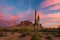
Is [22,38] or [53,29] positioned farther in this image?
[53,29]

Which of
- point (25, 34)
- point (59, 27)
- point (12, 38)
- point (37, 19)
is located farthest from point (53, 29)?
point (37, 19)

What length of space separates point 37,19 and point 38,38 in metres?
3.71

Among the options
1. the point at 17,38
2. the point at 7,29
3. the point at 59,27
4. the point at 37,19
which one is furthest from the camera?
the point at 7,29

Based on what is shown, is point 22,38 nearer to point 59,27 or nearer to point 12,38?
point 12,38

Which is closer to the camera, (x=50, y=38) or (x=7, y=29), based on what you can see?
(x=50, y=38)

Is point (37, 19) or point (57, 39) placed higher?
point (37, 19)

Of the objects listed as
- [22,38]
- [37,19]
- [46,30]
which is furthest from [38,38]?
[46,30]

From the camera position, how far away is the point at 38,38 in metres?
27.8

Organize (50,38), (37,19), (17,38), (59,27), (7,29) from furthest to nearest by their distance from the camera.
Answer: (7,29) < (59,27) < (17,38) < (50,38) < (37,19)

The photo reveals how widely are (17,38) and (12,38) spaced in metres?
1.16

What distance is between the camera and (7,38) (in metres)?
34.0

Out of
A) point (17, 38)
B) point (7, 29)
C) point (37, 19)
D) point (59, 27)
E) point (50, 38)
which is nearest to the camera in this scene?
point (37, 19)

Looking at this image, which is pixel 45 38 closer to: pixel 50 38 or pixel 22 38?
pixel 50 38

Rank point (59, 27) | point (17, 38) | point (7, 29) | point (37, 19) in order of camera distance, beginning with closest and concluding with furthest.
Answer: point (37, 19), point (17, 38), point (59, 27), point (7, 29)
